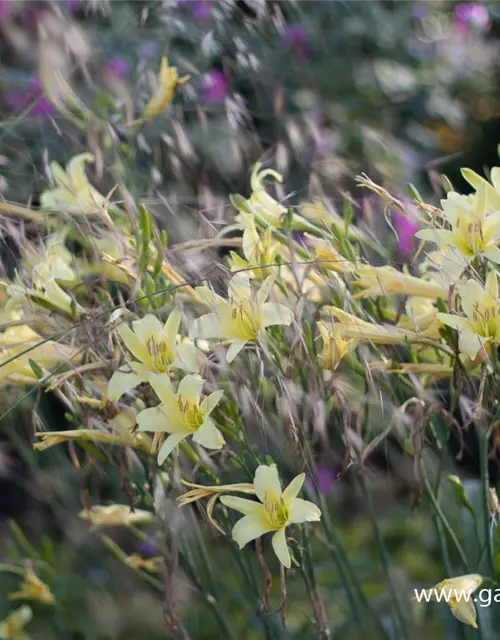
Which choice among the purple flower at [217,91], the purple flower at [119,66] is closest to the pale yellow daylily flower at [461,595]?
the purple flower at [217,91]

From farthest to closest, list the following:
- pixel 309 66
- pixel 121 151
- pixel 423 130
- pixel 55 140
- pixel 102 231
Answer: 1. pixel 423 130
2. pixel 309 66
3. pixel 55 140
4. pixel 121 151
5. pixel 102 231

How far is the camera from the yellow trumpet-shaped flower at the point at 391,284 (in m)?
0.83

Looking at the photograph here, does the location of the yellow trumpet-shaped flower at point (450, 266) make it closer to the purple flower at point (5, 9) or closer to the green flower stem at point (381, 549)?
the green flower stem at point (381, 549)

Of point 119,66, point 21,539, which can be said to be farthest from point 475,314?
point 119,66

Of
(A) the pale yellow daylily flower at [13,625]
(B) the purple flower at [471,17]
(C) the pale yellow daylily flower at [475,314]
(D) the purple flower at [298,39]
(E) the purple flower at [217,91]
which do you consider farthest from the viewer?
(B) the purple flower at [471,17]

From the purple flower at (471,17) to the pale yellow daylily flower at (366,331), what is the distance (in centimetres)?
200

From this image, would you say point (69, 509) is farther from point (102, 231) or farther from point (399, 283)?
point (399, 283)

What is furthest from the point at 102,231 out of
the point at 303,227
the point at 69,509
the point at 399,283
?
the point at 69,509

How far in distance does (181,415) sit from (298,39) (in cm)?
177

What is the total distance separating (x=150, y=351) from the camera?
789mm

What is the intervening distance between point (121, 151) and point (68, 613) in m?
1.11

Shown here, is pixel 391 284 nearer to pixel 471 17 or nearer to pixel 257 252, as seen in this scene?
→ pixel 257 252

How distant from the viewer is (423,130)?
2617 millimetres

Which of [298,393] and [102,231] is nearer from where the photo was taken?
[298,393]
